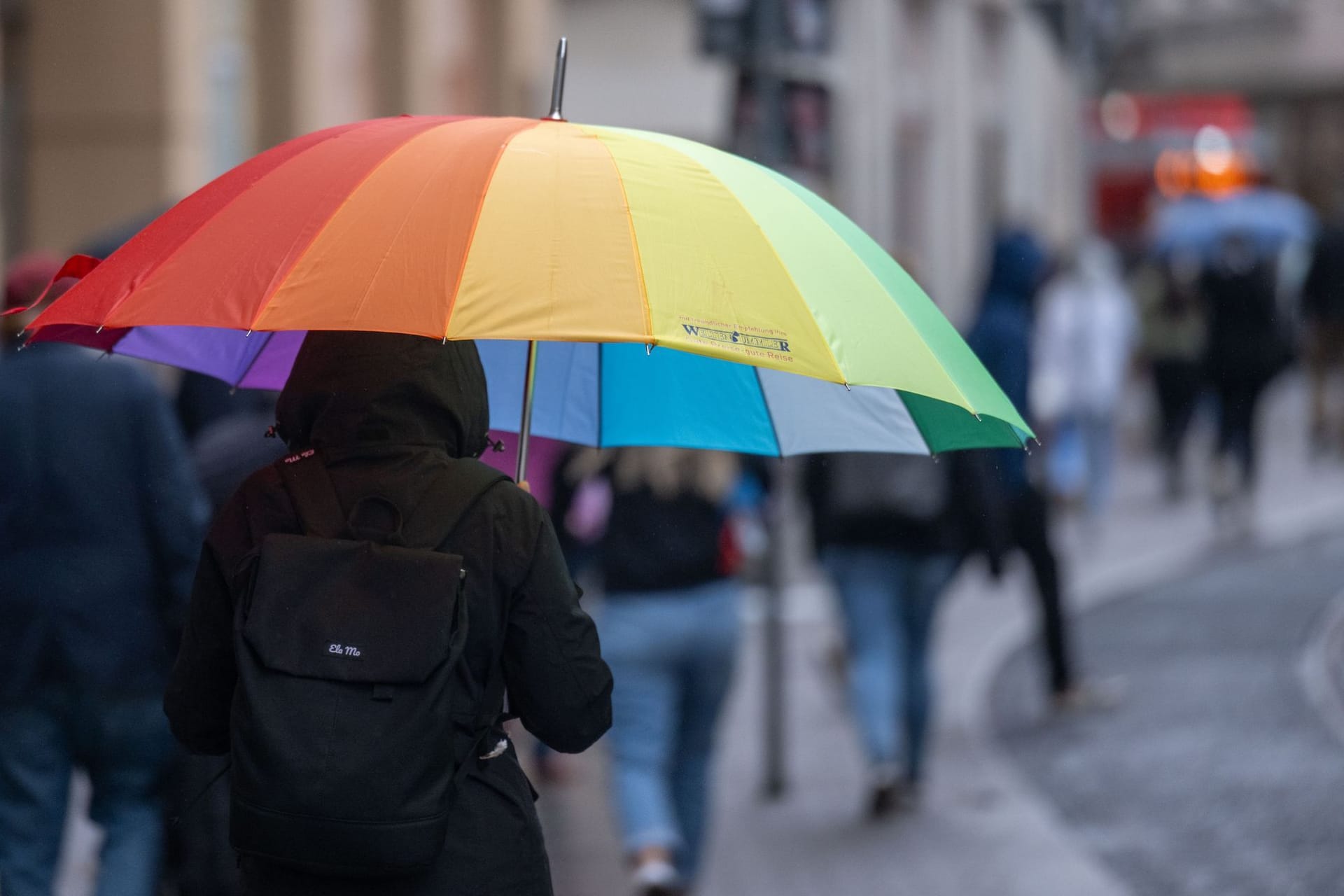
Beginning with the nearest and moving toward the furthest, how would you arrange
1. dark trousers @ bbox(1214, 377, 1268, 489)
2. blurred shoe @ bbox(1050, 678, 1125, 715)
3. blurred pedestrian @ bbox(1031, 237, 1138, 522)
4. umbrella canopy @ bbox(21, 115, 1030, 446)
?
umbrella canopy @ bbox(21, 115, 1030, 446) → blurred shoe @ bbox(1050, 678, 1125, 715) → dark trousers @ bbox(1214, 377, 1268, 489) → blurred pedestrian @ bbox(1031, 237, 1138, 522)

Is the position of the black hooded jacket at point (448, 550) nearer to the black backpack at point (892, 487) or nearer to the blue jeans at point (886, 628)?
the black backpack at point (892, 487)

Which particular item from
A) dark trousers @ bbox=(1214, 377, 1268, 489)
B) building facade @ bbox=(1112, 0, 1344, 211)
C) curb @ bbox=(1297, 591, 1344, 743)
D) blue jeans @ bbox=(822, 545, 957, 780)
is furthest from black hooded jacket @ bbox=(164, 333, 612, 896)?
building facade @ bbox=(1112, 0, 1344, 211)

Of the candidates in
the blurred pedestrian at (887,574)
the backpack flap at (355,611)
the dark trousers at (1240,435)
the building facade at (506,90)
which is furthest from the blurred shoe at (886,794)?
the dark trousers at (1240,435)

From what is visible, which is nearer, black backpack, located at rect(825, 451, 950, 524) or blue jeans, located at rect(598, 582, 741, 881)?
blue jeans, located at rect(598, 582, 741, 881)

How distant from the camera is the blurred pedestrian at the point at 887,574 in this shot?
22.1 feet

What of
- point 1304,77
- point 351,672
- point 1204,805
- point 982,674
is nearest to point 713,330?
point 351,672

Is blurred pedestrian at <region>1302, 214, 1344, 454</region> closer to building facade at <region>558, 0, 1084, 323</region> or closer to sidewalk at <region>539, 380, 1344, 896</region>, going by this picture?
building facade at <region>558, 0, 1084, 323</region>

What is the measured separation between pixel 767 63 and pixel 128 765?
13.0 ft

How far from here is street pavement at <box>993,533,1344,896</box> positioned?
632 centimetres

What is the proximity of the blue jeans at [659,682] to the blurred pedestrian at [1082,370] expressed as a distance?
874 centimetres

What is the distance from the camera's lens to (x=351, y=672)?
110 inches

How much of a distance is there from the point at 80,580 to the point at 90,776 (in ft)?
1.68

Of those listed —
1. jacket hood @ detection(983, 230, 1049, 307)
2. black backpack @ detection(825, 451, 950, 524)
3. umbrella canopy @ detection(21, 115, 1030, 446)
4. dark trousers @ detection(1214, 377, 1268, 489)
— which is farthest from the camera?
dark trousers @ detection(1214, 377, 1268, 489)

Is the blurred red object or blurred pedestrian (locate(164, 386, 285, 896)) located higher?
the blurred red object
